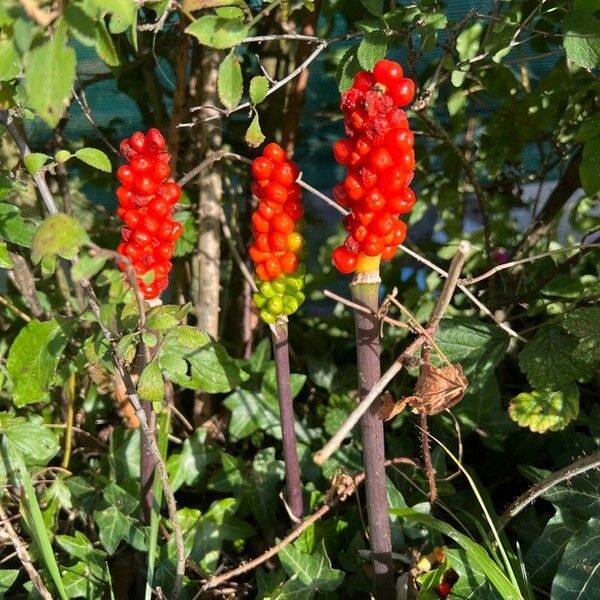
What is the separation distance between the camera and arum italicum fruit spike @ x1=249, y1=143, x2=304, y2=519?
0.73 metres

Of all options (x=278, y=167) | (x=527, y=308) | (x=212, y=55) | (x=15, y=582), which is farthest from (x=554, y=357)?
(x=15, y=582)

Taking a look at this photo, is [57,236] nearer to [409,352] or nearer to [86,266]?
[86,266]

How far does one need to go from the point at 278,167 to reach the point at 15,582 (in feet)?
2.33

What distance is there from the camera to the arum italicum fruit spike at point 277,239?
73 centimetres

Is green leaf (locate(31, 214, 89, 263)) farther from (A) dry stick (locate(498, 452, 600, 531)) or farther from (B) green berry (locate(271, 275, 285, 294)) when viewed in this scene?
(A) dry stick (locate(498, 452, 600, 531))

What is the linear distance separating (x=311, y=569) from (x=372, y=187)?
19.4 inches

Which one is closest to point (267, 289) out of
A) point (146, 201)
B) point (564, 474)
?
point (146, 201)

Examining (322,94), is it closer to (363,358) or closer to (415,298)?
(415,298)

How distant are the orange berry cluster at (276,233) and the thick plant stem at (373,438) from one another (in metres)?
0.08

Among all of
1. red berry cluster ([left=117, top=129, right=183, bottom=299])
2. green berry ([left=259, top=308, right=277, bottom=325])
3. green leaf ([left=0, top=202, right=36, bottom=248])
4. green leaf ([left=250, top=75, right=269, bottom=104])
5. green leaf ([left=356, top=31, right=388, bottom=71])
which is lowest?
green berry ([left=259, top=308, right=277, bottom=325])

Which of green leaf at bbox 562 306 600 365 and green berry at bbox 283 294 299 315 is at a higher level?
green berry at bbox 283 294 299 315

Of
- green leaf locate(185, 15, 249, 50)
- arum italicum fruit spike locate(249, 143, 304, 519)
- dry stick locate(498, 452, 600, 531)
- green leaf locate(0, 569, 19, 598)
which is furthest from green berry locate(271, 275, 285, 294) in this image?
green leaf locate(0, 569, 19, 598)

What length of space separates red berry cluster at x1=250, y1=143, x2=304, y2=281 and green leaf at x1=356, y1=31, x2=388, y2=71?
0.17 metres

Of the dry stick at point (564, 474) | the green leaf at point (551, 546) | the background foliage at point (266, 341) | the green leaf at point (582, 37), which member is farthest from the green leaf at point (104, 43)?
the green leaf at point (551, 546)
